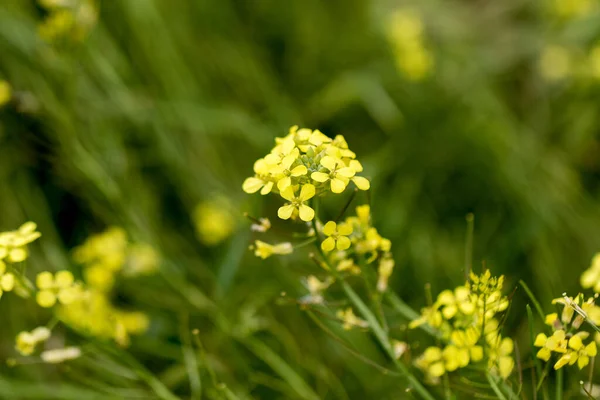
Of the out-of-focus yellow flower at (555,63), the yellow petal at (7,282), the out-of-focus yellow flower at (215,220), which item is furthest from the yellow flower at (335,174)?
the out-of-focus yellow flower at (555,63)

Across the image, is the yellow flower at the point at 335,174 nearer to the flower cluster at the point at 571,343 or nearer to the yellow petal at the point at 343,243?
the yellow petal at the point at 343,243

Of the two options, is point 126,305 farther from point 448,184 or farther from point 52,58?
point 448,184

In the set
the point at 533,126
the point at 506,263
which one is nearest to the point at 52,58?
the point at 506,263

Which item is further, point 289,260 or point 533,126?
point 533,126

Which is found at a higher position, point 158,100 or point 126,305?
point 158,100

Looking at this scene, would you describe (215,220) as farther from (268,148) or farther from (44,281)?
(44,281)

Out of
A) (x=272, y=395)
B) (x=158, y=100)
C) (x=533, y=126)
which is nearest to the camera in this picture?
(x=272, y=395)

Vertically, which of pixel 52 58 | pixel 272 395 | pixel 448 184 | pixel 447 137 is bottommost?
pixel 272 395

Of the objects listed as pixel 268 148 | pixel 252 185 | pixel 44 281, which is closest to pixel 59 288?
pixel 44 281
